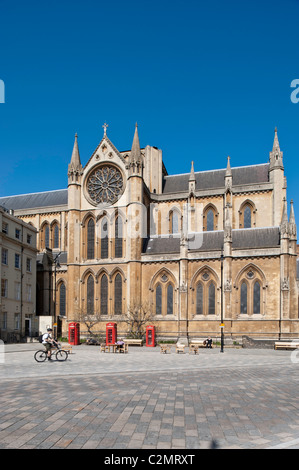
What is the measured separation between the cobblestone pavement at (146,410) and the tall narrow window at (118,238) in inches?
1253

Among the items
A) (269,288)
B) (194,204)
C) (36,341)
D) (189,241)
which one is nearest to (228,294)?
(269,288)

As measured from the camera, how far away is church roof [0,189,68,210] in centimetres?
5938

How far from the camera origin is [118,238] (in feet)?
164

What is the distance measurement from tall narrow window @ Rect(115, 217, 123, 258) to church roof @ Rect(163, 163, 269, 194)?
1038 centimetres

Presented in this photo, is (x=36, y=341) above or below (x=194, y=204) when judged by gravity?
below

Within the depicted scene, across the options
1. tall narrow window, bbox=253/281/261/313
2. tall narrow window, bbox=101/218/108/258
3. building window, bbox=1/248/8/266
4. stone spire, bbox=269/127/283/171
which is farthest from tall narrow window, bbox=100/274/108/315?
stone spire, bbox=269/127/283/171

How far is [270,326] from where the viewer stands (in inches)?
1636

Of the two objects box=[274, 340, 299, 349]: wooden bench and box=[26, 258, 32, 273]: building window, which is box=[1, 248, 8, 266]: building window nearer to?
box=[26, 258, 32, 273]: building window

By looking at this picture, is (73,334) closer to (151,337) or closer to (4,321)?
(4,321)

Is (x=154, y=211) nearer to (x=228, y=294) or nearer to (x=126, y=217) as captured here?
(x=126, y=217)

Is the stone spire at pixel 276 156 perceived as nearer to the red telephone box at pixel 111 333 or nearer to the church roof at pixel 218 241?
the church roof at pixel 218 241

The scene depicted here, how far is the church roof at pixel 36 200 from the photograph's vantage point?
59.4 meters
